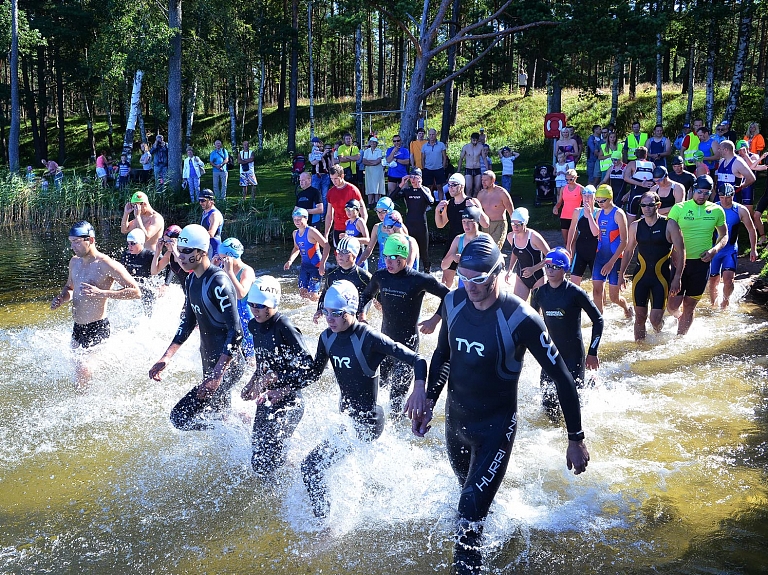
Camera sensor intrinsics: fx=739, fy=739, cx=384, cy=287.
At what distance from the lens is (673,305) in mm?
9602

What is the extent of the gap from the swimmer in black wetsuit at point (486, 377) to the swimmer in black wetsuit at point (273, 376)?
113cm

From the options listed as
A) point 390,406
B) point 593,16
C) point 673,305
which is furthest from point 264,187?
point 390,406

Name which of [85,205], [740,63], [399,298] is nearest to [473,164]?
[740,63]

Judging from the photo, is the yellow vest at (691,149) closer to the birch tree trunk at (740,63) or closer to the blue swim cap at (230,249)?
the birch tree trunk at (740,63)

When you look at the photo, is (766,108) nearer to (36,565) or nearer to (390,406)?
(390,406)

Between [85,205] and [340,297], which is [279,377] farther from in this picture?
[85,205]

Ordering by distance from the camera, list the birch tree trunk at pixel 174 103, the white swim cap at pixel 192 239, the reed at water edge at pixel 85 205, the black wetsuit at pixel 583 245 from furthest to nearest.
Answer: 1. the birch tree trunk at pixel 174 103
2. the reed at water edge at pixel 85 205
3. the black wetsuit at pixel 583 245
4. the white swim cap at pixel 192 239

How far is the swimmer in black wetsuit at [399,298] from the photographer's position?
21.1 ft

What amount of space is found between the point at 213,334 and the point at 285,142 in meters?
32.6

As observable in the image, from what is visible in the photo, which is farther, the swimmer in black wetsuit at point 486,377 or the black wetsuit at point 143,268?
the black wetsuit at point 143,268

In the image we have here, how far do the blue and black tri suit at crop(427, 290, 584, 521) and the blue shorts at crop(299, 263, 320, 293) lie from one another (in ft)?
20.7

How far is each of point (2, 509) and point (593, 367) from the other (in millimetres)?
4910

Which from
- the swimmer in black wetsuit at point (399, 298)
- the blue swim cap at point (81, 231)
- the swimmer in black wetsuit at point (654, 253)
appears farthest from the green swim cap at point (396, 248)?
the swimmer in black wetsuit at point (654, 253)

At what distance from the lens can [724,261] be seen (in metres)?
10.1
